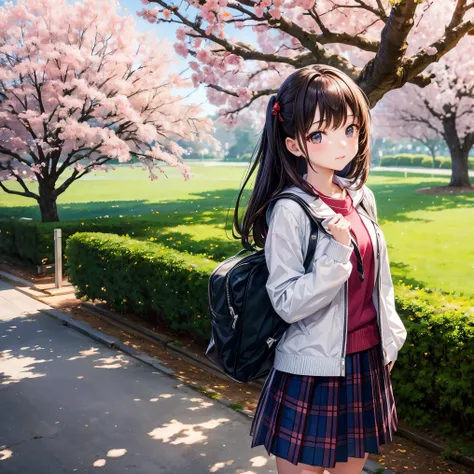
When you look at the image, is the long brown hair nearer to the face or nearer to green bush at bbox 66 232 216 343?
the face

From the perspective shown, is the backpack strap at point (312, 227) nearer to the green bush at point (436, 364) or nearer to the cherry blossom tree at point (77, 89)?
the green bush at point (436, 364)

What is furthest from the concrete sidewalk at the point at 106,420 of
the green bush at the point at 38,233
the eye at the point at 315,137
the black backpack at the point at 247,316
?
the green bush at the point at 38,233

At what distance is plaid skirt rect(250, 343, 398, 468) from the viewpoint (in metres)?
2.09

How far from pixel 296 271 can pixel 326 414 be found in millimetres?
532

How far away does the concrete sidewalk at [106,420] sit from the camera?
3900mm

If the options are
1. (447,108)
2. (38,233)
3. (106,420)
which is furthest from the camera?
(447,108)

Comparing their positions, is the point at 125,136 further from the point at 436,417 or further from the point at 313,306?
the point at 313,306

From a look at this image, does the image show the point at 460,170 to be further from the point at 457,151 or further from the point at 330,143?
the point at 330,143

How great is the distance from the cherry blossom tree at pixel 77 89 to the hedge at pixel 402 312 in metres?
5.07

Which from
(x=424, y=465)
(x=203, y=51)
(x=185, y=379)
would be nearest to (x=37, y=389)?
(x=185, y=379)

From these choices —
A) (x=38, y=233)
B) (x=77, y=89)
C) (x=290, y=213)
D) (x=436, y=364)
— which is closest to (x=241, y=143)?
(x=77, y=89)

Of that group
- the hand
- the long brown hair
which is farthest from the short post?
the hand

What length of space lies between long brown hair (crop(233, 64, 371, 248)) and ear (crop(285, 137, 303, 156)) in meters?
0.02

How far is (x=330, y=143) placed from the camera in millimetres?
2158
